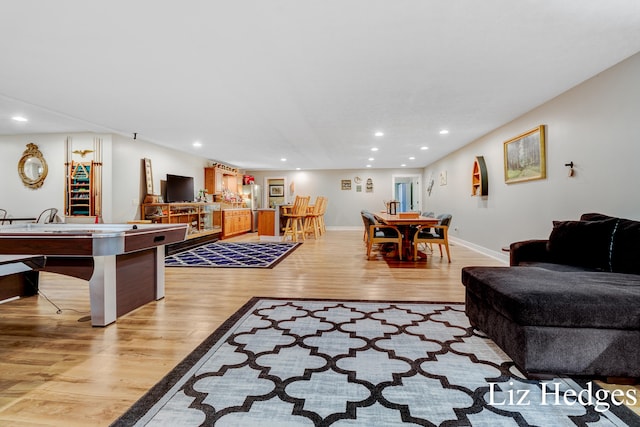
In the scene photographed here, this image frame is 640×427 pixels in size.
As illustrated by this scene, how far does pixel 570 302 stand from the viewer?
159 cm

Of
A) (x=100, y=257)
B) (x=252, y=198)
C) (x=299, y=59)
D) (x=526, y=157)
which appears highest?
(x=299, y=59)

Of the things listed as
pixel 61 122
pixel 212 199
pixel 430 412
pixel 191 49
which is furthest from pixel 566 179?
pixel 212 199

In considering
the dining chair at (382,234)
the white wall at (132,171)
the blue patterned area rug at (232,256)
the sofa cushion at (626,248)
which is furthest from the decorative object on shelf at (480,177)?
the white wall at (132,171)

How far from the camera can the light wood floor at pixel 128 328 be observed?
152cm

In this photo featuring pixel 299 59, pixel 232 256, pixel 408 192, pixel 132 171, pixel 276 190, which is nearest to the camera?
pixel 299 59

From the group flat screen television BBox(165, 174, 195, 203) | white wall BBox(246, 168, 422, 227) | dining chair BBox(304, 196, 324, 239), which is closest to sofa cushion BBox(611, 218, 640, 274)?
dining chair BBox(304, 196, 324, 239)

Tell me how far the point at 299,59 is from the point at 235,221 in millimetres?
7165

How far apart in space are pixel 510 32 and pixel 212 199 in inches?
319

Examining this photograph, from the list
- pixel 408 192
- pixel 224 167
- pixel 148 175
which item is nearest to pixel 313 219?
pixel 224 167

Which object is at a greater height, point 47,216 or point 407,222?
point 47,216

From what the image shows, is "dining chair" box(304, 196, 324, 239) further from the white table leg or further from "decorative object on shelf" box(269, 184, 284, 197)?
the white table leg

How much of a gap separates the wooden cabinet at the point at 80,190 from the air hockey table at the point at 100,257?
11.9 feet

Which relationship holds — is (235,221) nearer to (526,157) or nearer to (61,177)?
(61,177)

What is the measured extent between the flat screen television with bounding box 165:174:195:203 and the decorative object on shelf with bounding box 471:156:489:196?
21.2ft
